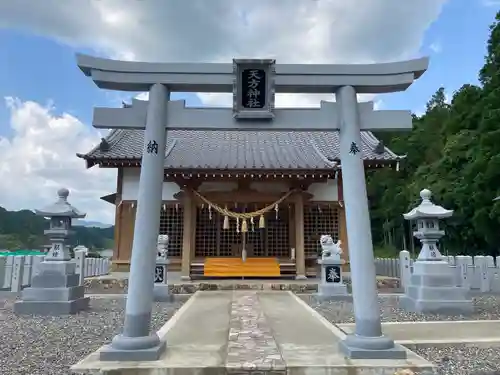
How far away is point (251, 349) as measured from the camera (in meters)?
4.57

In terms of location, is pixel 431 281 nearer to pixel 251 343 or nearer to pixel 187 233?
pixel 251 343

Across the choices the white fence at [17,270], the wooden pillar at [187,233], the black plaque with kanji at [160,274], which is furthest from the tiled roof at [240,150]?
the white fence at [17,270]

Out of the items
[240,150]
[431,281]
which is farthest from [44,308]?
[240,150]

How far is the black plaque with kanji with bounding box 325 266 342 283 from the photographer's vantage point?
1038 centimetres

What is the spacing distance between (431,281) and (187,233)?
24.3ft

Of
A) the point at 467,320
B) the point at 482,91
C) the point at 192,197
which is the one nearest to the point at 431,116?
the point at 482,91

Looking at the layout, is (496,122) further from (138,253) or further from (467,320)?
(138,253)

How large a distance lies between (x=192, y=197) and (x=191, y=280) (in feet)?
8.76

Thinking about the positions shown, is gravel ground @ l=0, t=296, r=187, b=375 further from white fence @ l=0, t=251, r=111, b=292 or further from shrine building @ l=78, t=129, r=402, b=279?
shrine building @ l=78, t=129, r=402, b=279

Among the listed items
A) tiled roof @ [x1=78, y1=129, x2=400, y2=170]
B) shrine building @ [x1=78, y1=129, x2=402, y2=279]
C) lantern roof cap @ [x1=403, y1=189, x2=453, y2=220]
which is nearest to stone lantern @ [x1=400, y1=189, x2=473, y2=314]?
lantern roof cap @ [x1=403, y1=189, x2=453, y2=220]

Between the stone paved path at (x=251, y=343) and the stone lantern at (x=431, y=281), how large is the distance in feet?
10.8

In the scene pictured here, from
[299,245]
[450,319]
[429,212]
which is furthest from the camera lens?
[299,245]

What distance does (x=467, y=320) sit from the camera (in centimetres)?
732

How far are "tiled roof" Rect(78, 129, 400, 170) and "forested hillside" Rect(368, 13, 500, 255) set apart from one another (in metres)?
5.33
